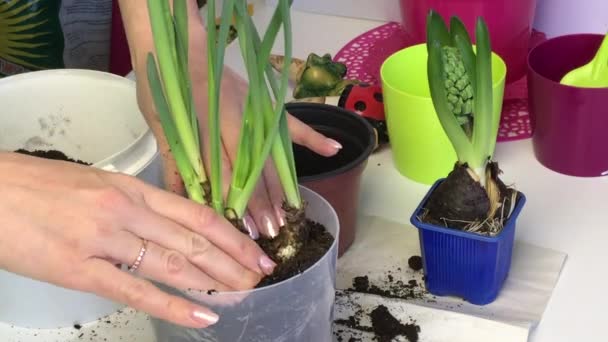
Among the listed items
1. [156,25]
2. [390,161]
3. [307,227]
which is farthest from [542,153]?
[156,25]

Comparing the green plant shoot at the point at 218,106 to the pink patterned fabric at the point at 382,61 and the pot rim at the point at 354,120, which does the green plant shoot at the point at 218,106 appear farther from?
the pink patterned fabric at the point at 382,61

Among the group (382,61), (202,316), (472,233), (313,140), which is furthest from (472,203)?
(382,61)

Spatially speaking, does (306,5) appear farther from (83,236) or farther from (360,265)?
(83,236)

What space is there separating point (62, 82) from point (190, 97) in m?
0.29

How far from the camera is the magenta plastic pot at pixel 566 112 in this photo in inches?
28.5

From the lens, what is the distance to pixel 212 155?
0.54m

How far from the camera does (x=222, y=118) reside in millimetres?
617

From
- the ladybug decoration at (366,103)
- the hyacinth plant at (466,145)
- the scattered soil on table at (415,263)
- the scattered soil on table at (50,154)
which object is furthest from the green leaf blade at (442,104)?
the scattered soil on table at (50,154)

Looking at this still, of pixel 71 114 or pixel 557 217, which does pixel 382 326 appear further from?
pixel 71 114

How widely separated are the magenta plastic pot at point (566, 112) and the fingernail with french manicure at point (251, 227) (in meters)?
0.32

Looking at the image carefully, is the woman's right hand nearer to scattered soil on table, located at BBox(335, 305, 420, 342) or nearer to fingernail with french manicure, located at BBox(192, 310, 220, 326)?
fingernail with french manicure, located at BBox(192, 310, 220, 326)

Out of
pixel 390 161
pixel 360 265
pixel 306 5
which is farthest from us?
pixel 306 5

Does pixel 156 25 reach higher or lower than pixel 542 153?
higher

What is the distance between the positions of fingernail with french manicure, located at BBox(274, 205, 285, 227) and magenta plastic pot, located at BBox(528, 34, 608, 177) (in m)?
0.30
